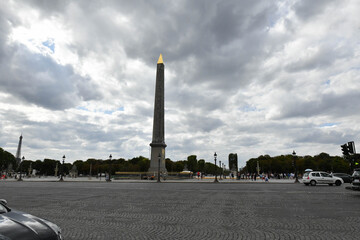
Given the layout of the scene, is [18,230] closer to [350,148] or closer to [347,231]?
[347,231]

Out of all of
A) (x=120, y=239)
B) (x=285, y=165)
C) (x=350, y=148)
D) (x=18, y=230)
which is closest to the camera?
(x=18, y=230)

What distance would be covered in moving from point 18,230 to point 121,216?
5.84 metres

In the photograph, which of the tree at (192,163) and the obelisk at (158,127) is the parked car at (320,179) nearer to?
the obelisk at (158,127)

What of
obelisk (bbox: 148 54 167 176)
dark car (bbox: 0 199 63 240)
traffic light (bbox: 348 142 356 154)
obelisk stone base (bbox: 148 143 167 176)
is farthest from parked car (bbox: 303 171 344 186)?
dark car (bbox: 0 199 63 240)

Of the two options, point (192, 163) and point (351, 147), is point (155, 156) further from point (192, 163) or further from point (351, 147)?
point (192, 163)

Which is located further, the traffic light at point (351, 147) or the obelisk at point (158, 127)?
the obelisk at point (158, 127)

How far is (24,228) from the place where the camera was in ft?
10.8

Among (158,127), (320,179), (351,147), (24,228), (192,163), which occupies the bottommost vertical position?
(24,228)

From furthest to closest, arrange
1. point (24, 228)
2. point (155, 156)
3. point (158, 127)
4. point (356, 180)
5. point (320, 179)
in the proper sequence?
point (155, 156) < point (158, 127) < point (320, 179) < point (356, 180) < point (24, 228)

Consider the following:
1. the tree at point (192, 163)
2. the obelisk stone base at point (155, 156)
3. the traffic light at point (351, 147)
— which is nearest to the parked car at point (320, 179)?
the traffic light at point (351, 147)

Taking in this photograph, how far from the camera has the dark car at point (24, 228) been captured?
3097mm

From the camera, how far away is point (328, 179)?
28.6 metres

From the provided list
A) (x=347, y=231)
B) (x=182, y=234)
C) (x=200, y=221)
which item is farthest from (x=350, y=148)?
(x=182, y=234)

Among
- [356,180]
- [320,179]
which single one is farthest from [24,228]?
[320,179]
